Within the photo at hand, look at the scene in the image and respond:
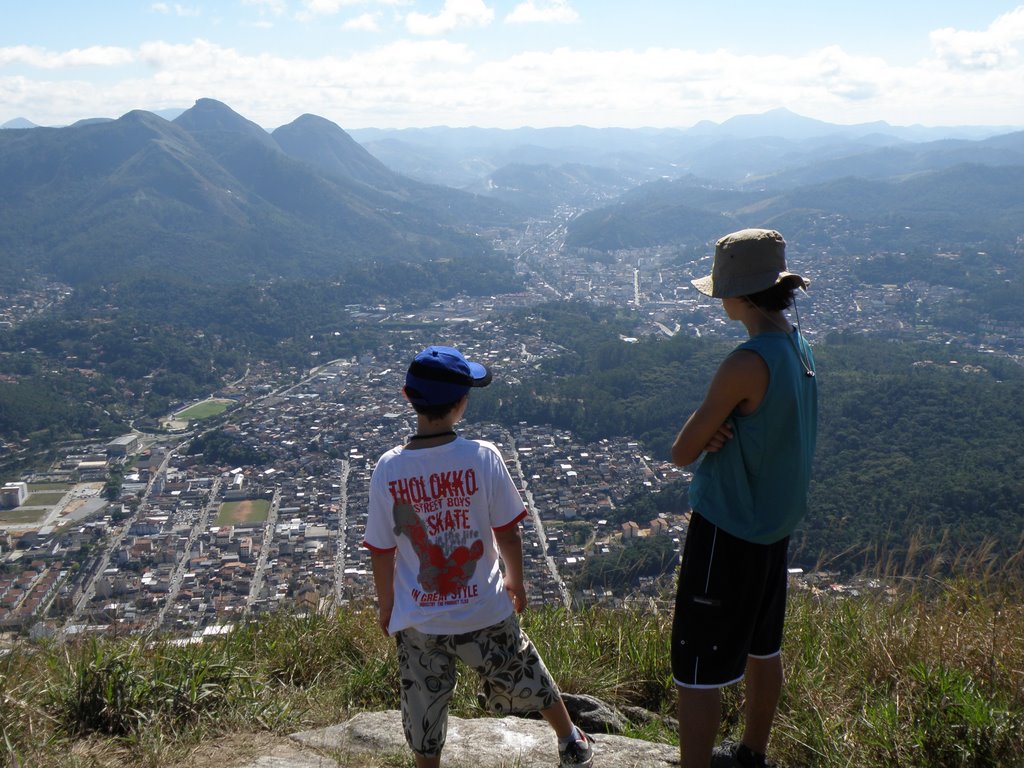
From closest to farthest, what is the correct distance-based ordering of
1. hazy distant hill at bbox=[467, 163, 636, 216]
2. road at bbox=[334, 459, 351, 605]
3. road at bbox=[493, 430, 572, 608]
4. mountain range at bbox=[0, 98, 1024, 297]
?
road at bbox=[493, 430, 572, 608] → road at bbox=[334, 459, 351, 605] → mountain range at bbox=[0, 98, 1024, 297] → hazy distant hill at bbox=[467, 163, 636, 216]

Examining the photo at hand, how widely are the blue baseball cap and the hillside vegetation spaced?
3.89 ft

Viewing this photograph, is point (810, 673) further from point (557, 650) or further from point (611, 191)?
point (611, 191)

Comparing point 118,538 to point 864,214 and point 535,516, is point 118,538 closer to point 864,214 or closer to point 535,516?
point 535,516

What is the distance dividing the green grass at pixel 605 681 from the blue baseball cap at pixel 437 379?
46.7 inches

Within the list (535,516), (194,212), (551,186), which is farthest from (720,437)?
(551,186)

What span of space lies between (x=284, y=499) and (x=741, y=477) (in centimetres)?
1984

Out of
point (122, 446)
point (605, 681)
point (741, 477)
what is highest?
point (741, 477)

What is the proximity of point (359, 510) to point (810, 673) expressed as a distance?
16.9 m

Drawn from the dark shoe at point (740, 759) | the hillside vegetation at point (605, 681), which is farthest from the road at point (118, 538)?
the dark shoe at point (740, 759)

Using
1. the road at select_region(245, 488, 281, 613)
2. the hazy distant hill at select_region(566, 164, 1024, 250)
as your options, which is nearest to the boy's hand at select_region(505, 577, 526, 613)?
the road at select_region(245, 488, 281, 613)

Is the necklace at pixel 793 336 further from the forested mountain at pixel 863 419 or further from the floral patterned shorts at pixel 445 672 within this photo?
the forested mountain at pixel 863 419

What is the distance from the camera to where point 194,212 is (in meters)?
76.1

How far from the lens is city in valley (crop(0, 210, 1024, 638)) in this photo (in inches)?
391

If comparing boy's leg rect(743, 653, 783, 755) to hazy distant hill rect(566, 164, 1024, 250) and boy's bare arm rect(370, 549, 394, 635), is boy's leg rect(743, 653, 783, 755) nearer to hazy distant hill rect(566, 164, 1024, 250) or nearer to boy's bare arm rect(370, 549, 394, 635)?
boy's bare arm rect(370, 549, 394, 635)
